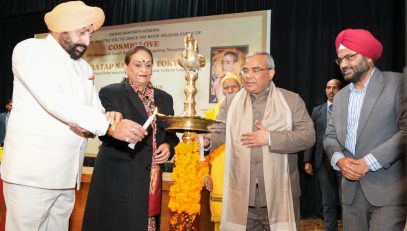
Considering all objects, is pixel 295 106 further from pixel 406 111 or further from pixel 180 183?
pixel 180 183

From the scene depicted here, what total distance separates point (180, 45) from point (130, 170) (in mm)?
4639

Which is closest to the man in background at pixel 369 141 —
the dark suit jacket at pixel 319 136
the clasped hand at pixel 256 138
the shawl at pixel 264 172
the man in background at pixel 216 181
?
the shawl at pixel 264 172

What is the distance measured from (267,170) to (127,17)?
20.8ft

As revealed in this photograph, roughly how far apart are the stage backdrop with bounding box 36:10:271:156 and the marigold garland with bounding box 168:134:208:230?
4.26 metres

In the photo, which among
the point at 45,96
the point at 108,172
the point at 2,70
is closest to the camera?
the point at 45,96

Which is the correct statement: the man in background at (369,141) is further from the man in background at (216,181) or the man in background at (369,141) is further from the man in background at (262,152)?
the man in background at (216,181)

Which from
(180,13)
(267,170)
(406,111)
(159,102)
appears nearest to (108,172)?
(159,102)

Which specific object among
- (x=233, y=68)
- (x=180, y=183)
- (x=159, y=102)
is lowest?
(x=180, y=183)

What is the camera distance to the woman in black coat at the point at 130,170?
8.87 feet

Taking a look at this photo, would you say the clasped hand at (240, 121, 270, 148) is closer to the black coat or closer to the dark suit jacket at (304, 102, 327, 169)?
the black coat

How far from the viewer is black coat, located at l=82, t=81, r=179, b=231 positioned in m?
2.70

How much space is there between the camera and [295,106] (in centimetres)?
307

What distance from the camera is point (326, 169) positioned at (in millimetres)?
5531

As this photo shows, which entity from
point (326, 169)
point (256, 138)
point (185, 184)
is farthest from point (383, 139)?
point (326, 169)
